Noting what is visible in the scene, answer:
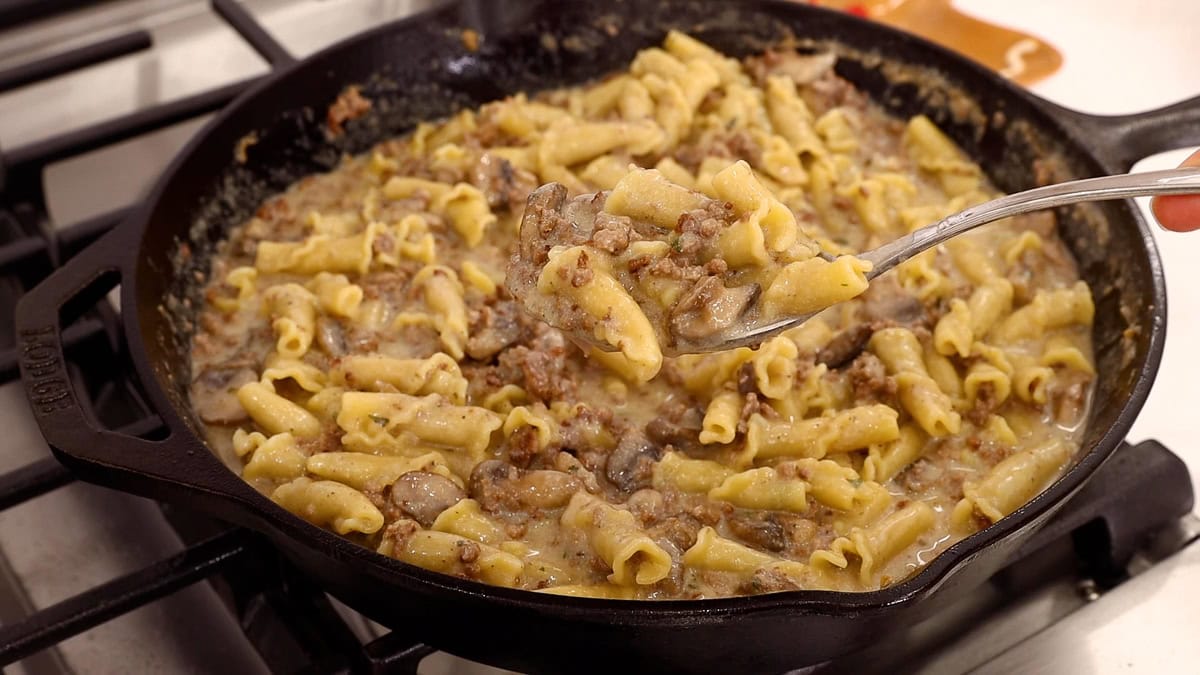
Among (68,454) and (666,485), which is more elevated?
(68,454)

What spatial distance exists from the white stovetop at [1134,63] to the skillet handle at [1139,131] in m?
0.54

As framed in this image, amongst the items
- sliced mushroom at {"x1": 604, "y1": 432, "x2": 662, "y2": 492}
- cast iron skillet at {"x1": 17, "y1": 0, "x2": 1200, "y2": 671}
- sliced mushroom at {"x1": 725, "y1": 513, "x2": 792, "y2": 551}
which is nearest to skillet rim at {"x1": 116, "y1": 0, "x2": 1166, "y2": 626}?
cast iron skillet at {"x1": 17, "y1": 0, "x2": 1200, "y2": 671}

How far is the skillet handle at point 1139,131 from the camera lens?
2.36 metres

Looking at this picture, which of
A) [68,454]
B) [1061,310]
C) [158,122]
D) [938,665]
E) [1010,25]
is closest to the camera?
[68,454]

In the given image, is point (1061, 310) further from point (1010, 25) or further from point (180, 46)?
point (180, 46)

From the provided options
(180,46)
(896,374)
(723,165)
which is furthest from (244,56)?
(896,374)

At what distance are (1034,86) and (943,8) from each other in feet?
1.31

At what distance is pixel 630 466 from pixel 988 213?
0.80 m

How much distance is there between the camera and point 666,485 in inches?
86.5

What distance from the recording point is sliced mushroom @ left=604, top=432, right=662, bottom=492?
2.20m

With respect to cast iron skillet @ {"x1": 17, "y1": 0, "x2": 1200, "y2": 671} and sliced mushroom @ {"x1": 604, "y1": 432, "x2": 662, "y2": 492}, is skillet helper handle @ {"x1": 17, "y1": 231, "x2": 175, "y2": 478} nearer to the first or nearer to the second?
cast iron skillet @ {"x1": 17, "y1": 0, "x2": 1200, "y2": 671}

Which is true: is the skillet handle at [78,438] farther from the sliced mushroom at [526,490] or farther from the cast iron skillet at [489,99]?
the sliced mushroom at [526,490]

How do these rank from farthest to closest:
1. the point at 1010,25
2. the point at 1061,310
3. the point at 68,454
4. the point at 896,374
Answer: the point at 1010,25 → the point at 1061,310 → the point at 896,374 → the point at 68,454

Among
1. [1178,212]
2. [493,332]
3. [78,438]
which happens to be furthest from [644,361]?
[1178,212]
